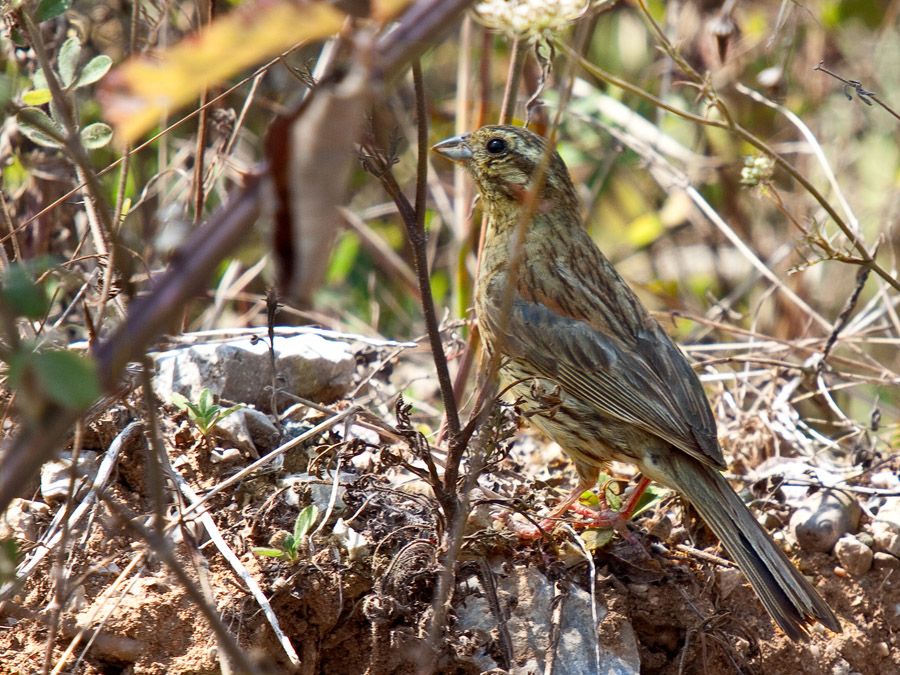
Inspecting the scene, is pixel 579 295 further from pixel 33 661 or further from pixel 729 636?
pixel 33 661

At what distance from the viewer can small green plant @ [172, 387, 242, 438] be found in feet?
9.16

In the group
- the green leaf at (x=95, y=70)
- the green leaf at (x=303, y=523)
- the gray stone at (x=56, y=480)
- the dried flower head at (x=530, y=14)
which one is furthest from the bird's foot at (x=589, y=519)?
the green leaf at (x=95, y=70)

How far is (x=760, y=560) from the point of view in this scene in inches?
114

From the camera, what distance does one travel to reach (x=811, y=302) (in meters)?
5.77

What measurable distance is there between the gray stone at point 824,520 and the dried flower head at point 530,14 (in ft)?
5.43

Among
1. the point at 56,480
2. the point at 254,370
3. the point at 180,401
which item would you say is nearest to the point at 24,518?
Result: the point at 56,480

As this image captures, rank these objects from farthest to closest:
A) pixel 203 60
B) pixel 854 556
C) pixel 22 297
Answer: pixel 854 556
pixel 22 297
pixel 203 60

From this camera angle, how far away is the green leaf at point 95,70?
290 centimetres

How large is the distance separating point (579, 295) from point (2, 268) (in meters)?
1.83

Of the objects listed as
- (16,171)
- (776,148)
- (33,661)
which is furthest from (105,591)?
(776,148)

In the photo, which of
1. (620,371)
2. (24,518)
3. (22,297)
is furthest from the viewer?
(620,371)

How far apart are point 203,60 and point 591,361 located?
2.63 metres

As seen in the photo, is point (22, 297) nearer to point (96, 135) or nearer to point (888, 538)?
point (96, 135)

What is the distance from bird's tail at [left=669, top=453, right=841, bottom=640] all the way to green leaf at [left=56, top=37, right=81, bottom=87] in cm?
203
